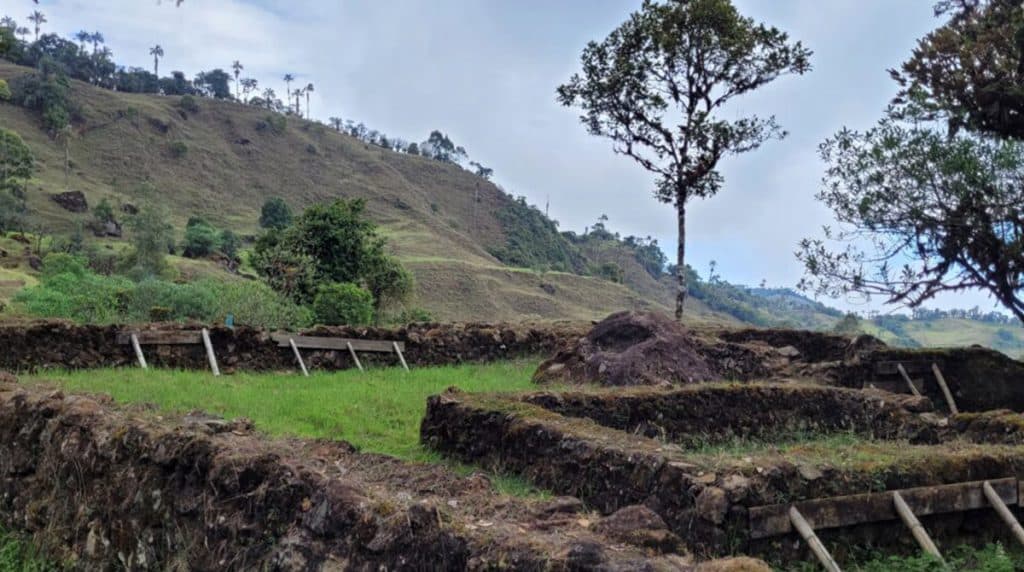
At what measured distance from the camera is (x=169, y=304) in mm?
22078

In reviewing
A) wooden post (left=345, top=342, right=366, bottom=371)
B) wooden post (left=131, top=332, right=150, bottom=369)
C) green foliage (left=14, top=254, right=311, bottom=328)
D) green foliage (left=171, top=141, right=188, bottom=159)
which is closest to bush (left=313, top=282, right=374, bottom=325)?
green foliage (left=14, top=254, right=311, bottom=328)

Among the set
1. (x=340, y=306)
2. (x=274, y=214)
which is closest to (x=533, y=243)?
(x=274, y=214)

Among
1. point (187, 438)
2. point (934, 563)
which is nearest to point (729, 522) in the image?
point (934, 563)

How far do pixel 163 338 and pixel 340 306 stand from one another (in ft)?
41.5

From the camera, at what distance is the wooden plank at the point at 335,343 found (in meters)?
14.9

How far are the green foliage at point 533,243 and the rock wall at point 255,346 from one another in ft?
223

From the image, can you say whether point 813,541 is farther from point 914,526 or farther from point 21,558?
point 21,558

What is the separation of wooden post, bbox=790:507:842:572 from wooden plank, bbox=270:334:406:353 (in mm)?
11117

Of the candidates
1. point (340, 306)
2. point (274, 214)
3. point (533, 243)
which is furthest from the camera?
point (533, 243)

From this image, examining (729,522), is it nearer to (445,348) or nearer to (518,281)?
(445,348)

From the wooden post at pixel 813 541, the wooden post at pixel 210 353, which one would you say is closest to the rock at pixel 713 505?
the wooden post at pixel 813 541

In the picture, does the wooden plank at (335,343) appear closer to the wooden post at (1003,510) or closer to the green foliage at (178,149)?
the wooden post at (1003,510)

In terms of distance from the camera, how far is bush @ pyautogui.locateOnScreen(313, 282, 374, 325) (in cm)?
2612

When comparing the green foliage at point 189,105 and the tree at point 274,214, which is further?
the green foliage at point 189,105
